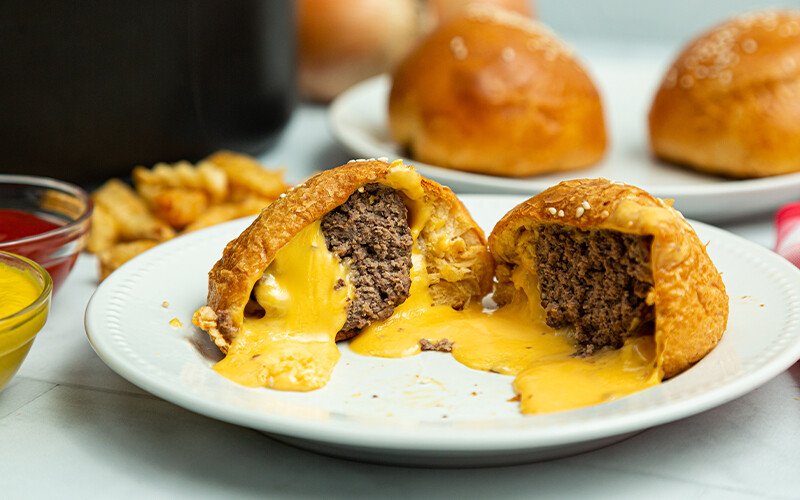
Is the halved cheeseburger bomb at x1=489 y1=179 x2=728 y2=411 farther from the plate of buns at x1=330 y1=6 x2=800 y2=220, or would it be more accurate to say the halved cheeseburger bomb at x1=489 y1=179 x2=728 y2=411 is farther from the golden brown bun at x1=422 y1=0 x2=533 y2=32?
the golden brown bun at x1=422 y1=0 x2=533 y2=32

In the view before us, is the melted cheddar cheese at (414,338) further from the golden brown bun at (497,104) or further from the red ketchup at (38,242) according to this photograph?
the golden brown bun at (497,104)

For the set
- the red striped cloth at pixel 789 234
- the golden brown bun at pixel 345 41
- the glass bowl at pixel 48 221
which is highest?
the red striped cloth at pixel 789 234

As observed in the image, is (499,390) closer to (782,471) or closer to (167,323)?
(782,471)

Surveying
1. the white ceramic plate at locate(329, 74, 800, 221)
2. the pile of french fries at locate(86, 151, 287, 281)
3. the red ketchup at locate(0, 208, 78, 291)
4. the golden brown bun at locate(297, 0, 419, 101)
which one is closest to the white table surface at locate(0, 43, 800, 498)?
the red ketchup at locate(0, 208, 78, 291)

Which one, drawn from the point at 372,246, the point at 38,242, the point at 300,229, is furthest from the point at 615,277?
the point at 38,242

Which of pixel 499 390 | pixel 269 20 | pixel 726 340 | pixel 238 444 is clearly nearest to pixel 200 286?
pixel 238 444

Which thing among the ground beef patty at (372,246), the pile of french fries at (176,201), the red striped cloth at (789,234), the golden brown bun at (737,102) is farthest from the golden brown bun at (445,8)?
the ground beef patty at (372,246)
